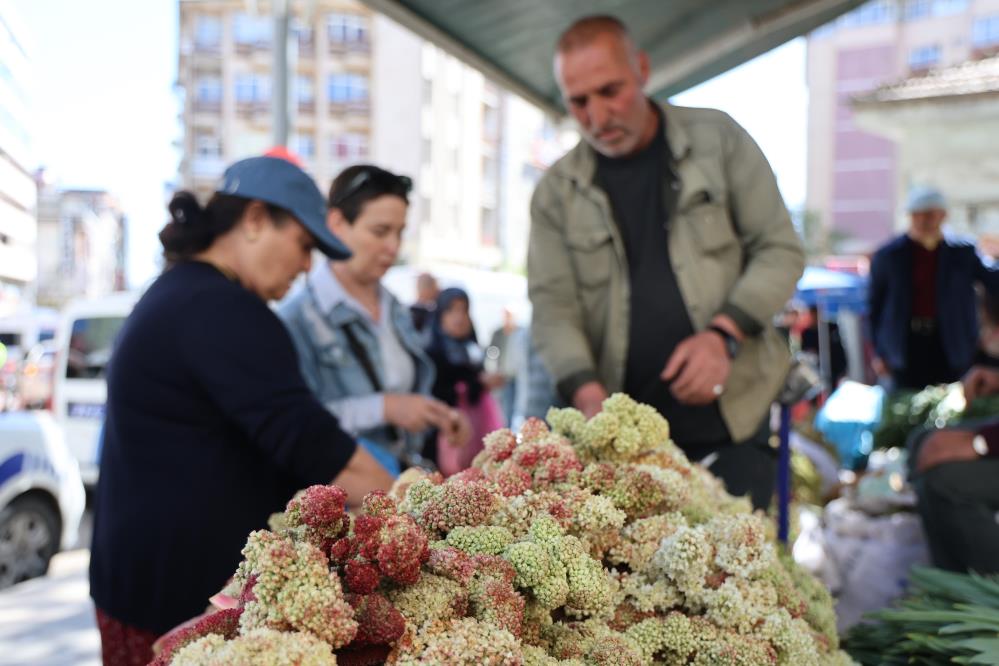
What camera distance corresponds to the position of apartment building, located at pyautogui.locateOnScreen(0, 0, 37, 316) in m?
2.85

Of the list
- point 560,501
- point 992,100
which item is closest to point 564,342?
point 560,501

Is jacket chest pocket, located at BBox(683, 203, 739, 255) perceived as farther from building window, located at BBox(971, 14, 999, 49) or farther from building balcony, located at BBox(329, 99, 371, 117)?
building window, located at BBox(971, 14, 999, 49)

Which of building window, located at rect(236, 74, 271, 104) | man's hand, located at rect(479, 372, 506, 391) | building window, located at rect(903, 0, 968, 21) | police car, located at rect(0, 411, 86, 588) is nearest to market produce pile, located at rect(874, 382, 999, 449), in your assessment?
man's hand, located at rect(479, 372, 506, 391)

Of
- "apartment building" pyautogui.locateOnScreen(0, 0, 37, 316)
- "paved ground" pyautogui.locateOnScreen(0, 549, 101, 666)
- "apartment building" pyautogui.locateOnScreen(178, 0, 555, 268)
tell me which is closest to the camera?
"apartment building" pyautogui.locateOnScreen(0, 0, 37, 316)

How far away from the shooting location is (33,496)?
5602 millimetres

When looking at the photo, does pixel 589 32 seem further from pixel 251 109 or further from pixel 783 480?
pixel 251 109

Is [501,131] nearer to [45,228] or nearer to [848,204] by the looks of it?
[848,204]

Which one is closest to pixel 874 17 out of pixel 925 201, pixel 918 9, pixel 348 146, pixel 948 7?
pixel 918 9

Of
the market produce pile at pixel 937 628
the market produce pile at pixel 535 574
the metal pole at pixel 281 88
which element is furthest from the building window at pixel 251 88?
the market produce pile at pixel 535 574

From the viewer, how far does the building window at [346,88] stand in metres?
44.1

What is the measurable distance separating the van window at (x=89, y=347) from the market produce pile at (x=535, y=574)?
7727 millimetres

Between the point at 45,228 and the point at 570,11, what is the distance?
14.3ft

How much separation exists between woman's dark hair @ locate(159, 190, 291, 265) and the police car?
13.5 ft

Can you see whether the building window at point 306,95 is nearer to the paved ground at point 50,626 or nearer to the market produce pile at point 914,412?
the market produce pile at point 914,412
